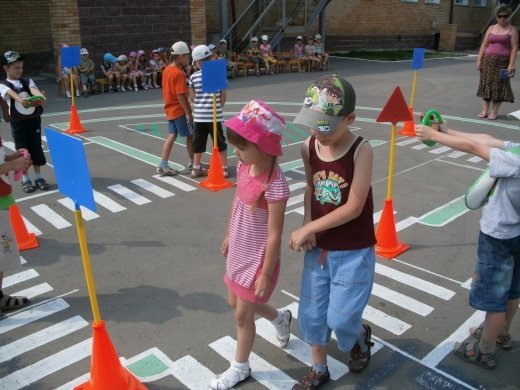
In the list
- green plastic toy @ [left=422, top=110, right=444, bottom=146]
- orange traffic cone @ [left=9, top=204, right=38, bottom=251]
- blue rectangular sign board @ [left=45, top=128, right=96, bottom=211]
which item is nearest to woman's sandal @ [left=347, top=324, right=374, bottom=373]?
green plastic toy @ [left=422, top=110, right=444, bottom=146]

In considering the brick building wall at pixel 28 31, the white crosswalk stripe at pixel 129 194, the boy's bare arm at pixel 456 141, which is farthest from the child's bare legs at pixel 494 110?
the brick building wall at pixel 28 31

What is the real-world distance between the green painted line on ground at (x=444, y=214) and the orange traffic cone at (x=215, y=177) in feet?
8.67

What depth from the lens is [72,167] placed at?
109 inches

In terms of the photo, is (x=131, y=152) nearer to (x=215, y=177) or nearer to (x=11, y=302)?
(x=215, y=177)

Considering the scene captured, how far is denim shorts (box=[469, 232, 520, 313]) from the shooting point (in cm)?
301

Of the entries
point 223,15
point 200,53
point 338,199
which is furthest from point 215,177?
point 223,15

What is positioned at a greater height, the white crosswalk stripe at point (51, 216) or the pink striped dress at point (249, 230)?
the pink striped dress at point (249, 230)

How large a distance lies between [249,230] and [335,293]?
0.60 meters

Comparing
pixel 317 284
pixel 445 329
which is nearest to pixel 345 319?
pixel 317 284

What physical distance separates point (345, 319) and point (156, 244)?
2.94m

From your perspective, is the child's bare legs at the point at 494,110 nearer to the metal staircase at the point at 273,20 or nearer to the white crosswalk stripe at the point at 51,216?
the white crosswalk stripe at the point at 51,216

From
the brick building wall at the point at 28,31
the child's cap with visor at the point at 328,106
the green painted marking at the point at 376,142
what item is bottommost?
the green painted marking at the point at 376,142

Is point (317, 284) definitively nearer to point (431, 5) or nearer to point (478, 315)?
point (478, 315)

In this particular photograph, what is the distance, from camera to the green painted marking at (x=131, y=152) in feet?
26.4
